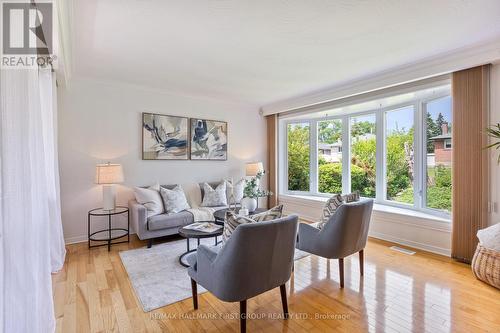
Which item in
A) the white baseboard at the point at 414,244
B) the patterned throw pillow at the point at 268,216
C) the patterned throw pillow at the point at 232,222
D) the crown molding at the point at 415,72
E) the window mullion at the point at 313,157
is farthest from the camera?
the window mullion at the point at 313,157

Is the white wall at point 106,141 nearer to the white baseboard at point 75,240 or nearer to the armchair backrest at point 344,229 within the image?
the white baseboard at point 75,240

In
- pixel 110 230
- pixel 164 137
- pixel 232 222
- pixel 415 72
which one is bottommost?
pixel 110 230

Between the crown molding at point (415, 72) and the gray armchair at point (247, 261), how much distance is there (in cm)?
276

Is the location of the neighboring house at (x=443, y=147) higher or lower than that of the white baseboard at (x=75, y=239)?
higher

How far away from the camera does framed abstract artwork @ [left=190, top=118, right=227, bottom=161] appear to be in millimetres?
4801

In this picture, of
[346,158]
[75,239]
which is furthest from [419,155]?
[75,239]

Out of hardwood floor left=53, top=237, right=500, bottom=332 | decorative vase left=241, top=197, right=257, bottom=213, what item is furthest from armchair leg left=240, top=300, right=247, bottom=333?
decorative vase left=241, top=197, right=257, bottom=213

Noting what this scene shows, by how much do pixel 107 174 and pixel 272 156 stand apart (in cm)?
339

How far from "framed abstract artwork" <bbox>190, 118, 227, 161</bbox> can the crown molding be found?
168cm

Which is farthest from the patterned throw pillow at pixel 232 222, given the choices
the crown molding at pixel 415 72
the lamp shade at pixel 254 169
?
the lamp shade at pixel 254 169

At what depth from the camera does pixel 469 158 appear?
2.98 meters

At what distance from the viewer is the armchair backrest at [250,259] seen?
1686mm

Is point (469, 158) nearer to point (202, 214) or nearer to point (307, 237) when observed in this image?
point (307, 237)

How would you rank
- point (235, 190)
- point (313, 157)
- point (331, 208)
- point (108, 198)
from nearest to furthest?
point (331, 208), point (108, 198), point (235, 190), point (313, 157)
